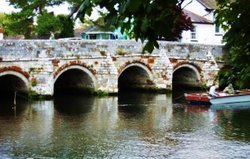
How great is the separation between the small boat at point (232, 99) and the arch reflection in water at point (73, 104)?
7139mm

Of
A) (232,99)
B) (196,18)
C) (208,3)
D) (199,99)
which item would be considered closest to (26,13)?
→ (196,18)

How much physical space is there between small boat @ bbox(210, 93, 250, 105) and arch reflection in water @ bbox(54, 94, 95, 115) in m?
7.14

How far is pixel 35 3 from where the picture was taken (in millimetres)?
41719

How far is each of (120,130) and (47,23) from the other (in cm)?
2171

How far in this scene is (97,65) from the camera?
3412 centimetres

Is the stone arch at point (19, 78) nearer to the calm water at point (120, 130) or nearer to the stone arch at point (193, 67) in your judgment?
the calm water at point (120, 130)

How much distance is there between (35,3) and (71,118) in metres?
18.6

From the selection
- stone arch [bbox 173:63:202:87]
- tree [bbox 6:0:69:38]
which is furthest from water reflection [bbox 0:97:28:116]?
stone arch [bbox 173:63:202:87]

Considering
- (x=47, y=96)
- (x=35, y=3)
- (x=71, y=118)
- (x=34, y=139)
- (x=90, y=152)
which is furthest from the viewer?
(x=35, y=3)

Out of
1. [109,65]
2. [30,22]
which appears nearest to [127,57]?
[109,65]

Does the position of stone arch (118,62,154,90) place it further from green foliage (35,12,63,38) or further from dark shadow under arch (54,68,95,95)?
green foliage (35,12,63,38)

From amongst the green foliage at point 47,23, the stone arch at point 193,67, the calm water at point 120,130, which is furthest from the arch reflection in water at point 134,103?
the green foliage at point 47,23

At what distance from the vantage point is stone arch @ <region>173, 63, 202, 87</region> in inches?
1553

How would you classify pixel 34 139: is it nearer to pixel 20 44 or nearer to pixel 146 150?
pixel 146 150
